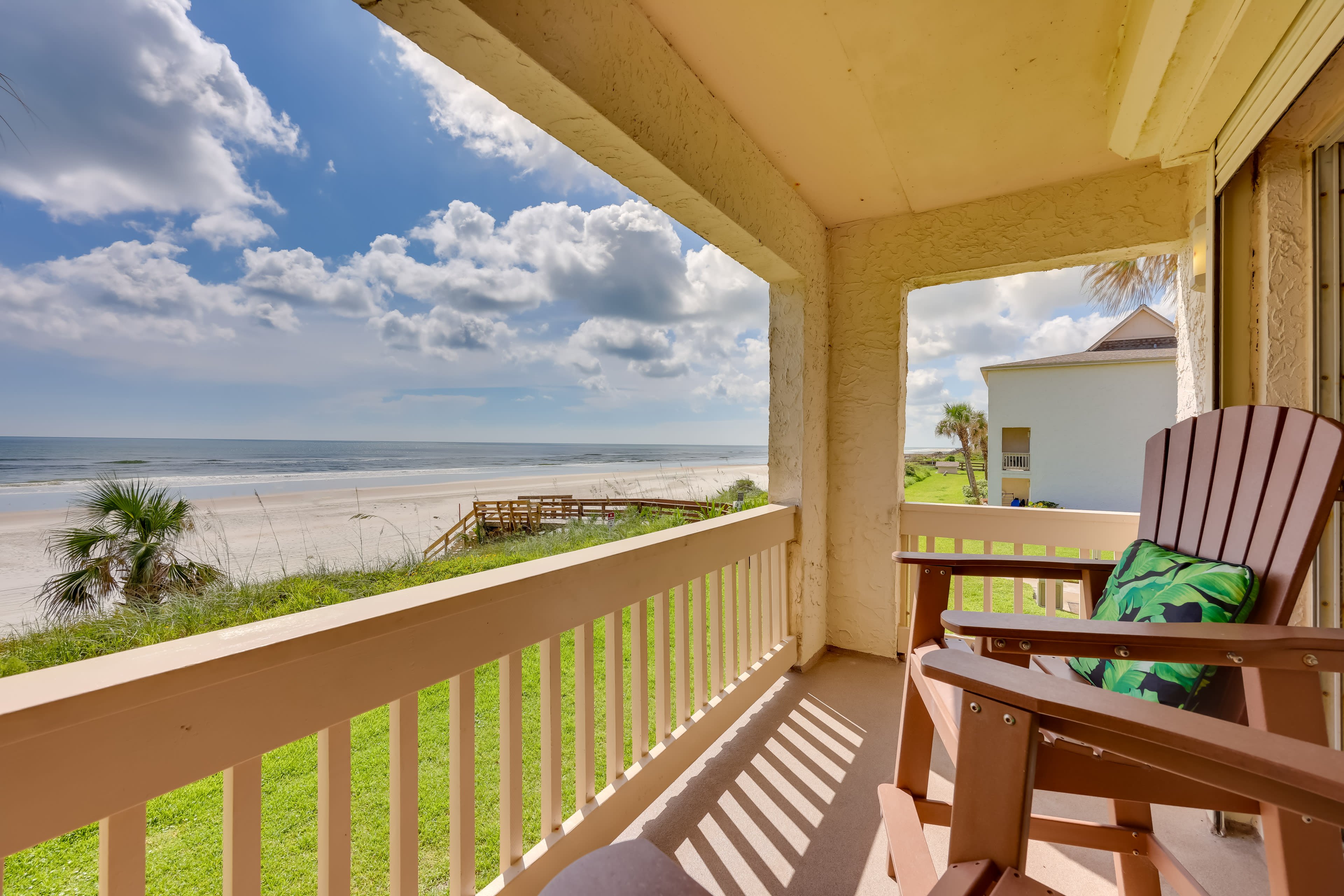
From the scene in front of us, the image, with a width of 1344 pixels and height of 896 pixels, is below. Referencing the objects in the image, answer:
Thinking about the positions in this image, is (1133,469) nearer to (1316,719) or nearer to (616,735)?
(1316,719)

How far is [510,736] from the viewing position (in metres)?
1.18

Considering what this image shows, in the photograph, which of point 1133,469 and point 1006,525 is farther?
point 1133,469

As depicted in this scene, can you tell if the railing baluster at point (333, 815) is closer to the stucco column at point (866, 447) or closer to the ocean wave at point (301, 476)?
the ocean wave at point (301, 476)

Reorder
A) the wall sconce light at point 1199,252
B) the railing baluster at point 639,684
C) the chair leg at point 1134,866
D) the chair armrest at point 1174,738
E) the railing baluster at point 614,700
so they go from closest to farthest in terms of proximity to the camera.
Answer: the chair armrest at point 1174,738 < the chair leg at point 1134,866 < the railing baluster at point 614,700 < the railing baluster at point 639,684 < the wall sconce light at point 1199,252

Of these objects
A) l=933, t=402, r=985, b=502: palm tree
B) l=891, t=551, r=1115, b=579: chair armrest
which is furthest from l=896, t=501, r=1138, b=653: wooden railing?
l=933, t=402, r=985, b=502: palm tree

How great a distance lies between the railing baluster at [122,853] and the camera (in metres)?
0.62

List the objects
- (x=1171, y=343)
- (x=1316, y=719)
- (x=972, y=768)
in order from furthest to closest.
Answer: (x=1171, y=343)
(x=1316, y=719)
(x=972, y=768)

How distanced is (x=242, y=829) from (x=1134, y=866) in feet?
5.73

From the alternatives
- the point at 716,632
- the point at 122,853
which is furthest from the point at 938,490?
the point at 122,853

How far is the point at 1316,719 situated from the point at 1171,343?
638cm

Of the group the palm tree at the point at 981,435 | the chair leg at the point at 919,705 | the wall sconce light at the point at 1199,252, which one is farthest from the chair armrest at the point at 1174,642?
the palm tree at the point at 981,435

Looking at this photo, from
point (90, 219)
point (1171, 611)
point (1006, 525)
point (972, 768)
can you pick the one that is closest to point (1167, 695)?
point (1171, 611)

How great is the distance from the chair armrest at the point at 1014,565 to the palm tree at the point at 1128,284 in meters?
3.39

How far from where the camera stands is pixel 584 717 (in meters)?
1.40
